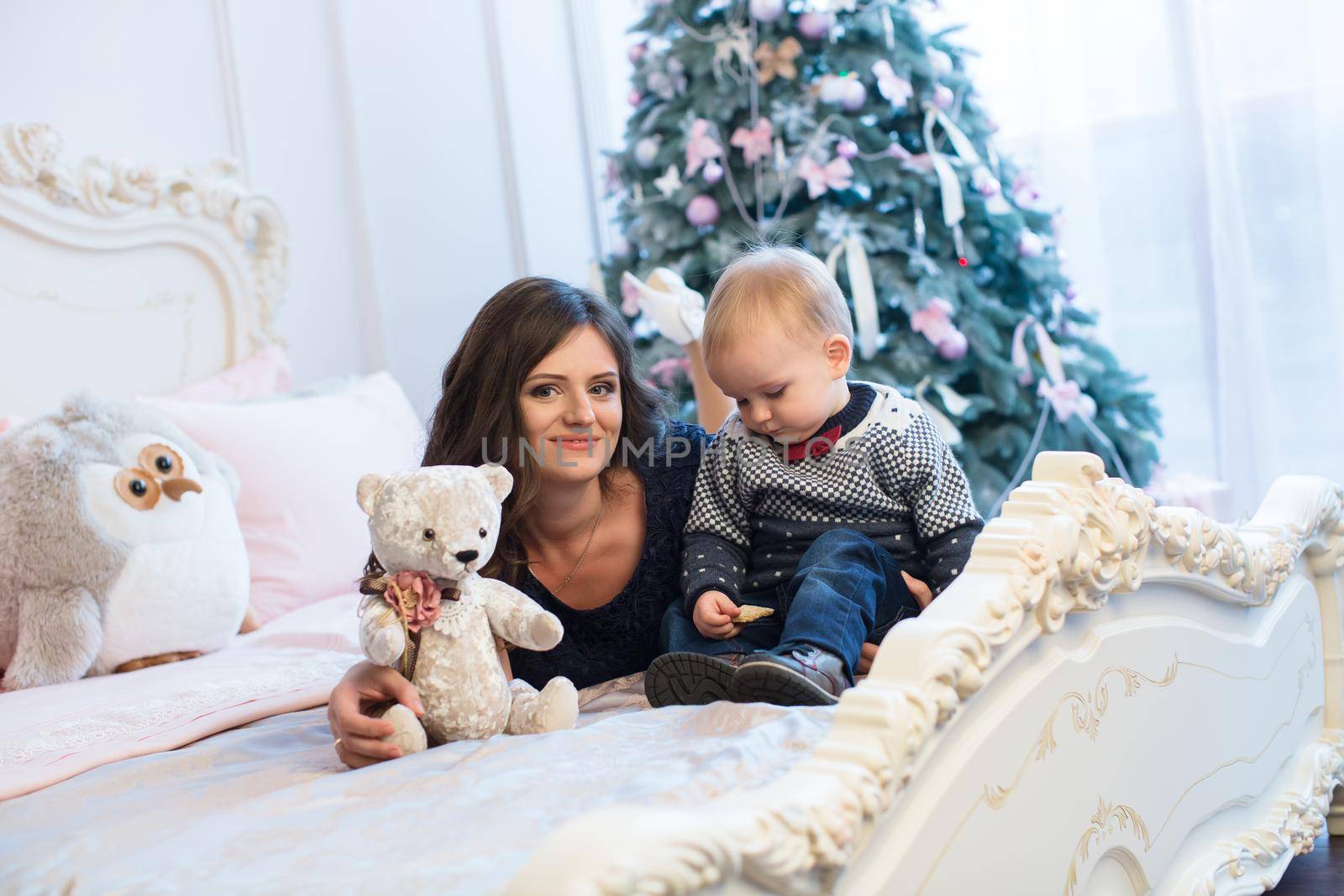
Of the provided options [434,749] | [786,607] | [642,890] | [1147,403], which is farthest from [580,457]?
[1147,403]

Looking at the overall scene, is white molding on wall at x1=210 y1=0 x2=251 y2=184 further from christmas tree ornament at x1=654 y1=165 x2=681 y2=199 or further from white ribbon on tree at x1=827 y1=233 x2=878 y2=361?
white ribbon on tree at x1=827 y1=233 x2=878 y2=361

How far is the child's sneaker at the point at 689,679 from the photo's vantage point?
1.39 m

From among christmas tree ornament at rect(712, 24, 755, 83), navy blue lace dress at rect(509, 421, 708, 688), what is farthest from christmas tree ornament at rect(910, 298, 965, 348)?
navy blue lace dress at rect(509, 421, 708, 688)

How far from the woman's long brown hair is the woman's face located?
13 mm

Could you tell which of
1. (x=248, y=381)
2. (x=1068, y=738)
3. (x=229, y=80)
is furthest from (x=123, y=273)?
(x=1068, y=738)

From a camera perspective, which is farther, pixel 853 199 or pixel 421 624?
pixel 853 199

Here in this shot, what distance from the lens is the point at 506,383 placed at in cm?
174

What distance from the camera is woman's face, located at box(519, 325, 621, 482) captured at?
1.73 meters

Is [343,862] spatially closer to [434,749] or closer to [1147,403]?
[434,749]

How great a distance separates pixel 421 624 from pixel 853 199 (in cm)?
213

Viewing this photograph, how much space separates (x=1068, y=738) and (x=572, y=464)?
31.2 inches

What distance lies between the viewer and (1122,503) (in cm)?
133

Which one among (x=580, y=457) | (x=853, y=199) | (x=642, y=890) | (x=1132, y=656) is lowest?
(x=1132, y=656)

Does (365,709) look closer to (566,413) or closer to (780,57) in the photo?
(566,413)
